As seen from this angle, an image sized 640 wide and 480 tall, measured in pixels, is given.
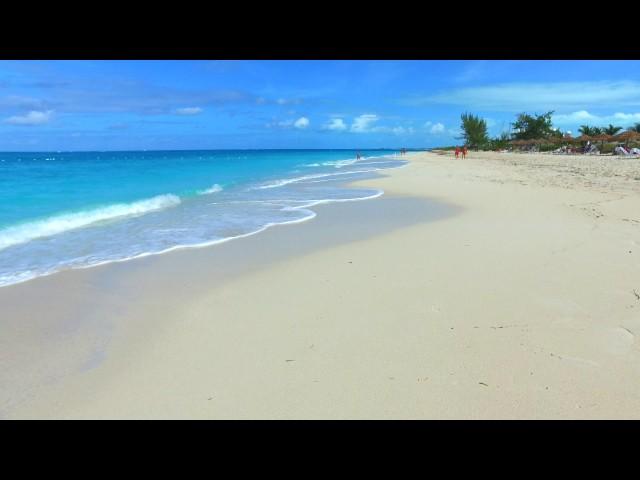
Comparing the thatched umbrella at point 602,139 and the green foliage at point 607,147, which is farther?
the thatched umbrella at point 602,139

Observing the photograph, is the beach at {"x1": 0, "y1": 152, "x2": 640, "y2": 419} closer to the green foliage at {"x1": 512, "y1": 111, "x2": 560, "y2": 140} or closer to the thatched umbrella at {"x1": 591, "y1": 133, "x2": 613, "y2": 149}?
the thatched umbrella at {"x1": 591, "y1": 133, "x2": 613, "y2": 149}

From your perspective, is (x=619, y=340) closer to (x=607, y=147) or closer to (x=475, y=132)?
(x=607, y=147)

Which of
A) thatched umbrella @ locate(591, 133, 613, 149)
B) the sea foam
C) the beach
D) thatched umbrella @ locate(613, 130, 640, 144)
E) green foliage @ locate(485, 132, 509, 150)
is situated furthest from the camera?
green foliage @ locate(485, 132, 509, 150)

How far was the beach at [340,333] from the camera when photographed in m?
2.70

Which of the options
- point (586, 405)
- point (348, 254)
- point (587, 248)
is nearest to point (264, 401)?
point (586, 405)

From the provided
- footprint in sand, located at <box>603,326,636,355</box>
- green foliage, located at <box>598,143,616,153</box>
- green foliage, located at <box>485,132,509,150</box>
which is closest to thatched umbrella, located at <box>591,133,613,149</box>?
green foliage, located at <box>598,143,616,153</box>

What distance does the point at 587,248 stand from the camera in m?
6.06

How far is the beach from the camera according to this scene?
8.84 ft

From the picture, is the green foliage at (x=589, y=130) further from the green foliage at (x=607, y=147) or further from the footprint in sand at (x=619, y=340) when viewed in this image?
the footprint in sand at (x=619, y=340)

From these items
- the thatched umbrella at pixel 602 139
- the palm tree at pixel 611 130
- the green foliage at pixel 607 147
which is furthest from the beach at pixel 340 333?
the palm tree at pixel 611 130
